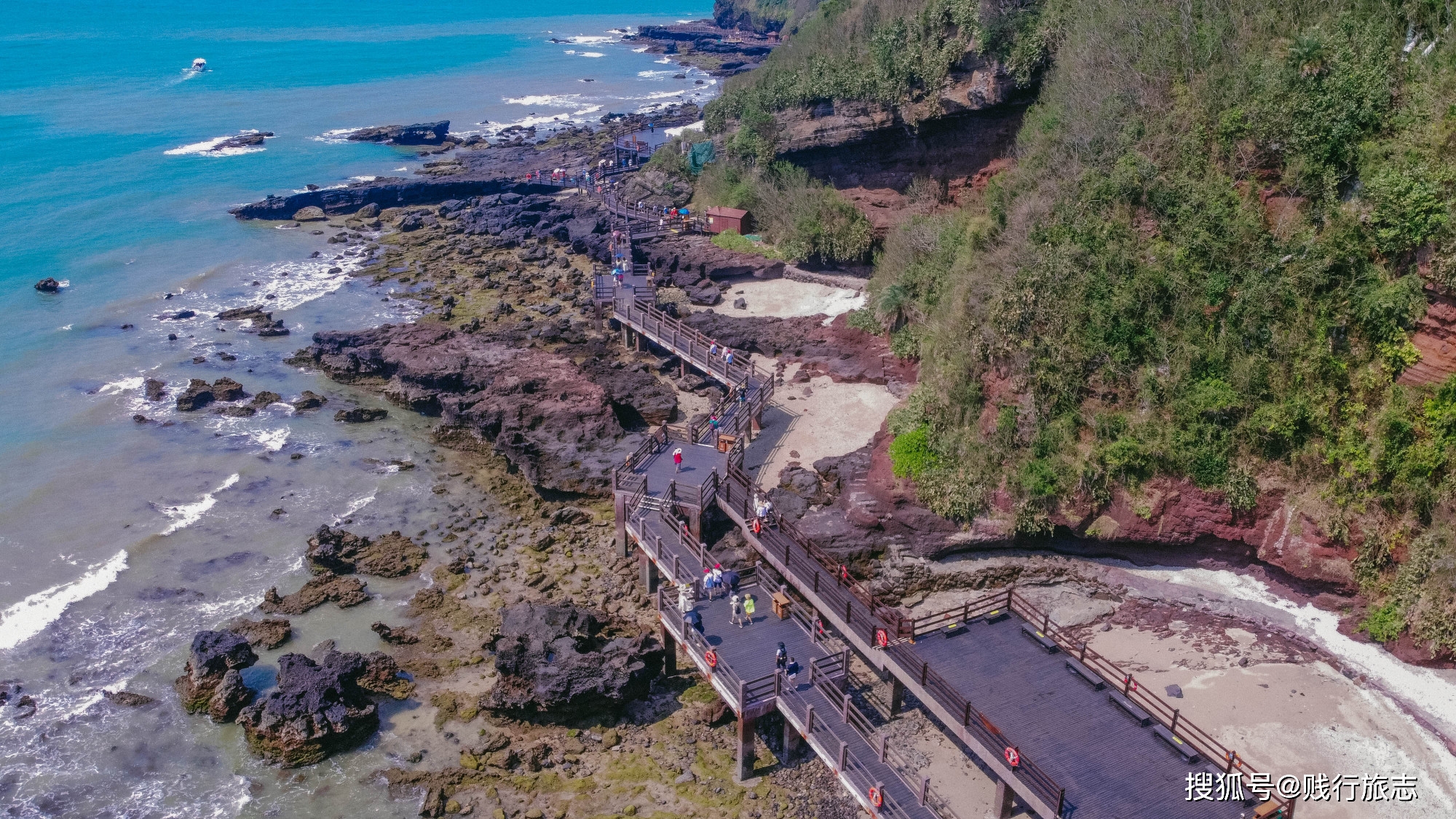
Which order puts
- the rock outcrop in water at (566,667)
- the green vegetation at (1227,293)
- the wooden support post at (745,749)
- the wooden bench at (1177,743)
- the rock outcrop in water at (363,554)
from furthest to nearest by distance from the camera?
the rock outcrop in water at (363,554) → the rock outcrop in water at (566,667) → the green vegetation at (1227,293) → the wooden support post at (745,749) → the wooden bench at (1177,743)

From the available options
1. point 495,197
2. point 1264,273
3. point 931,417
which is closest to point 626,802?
point 931,417

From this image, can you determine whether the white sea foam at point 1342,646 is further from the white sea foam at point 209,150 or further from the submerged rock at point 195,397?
the white sea foam at point 209,150

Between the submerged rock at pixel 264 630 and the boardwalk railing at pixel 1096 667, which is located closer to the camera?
the boardwalk railing at pixel 1096 667

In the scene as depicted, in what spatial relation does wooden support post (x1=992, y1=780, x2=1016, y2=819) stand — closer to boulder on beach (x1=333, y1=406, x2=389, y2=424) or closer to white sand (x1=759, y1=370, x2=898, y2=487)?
white sand (x1=759, y1=370, x2=898, y2=487)

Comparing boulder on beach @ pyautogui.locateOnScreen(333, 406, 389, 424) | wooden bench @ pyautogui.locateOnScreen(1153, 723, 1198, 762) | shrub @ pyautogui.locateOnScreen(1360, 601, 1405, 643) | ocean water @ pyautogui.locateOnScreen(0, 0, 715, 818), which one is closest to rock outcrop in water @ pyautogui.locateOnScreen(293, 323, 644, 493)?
boulder on beach @ pyautogui.locateOnScreen(333, 406, 389, 424)

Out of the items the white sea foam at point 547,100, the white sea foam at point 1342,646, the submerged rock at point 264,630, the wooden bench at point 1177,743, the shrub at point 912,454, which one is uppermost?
the white sea foam at point 547,100

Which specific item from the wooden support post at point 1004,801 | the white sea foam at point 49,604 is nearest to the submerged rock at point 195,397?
the white sea foam at point 49,604

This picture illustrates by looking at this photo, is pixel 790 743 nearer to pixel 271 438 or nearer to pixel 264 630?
pixel 264 630

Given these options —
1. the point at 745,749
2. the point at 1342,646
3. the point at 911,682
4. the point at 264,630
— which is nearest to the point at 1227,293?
the point at 1342,646
